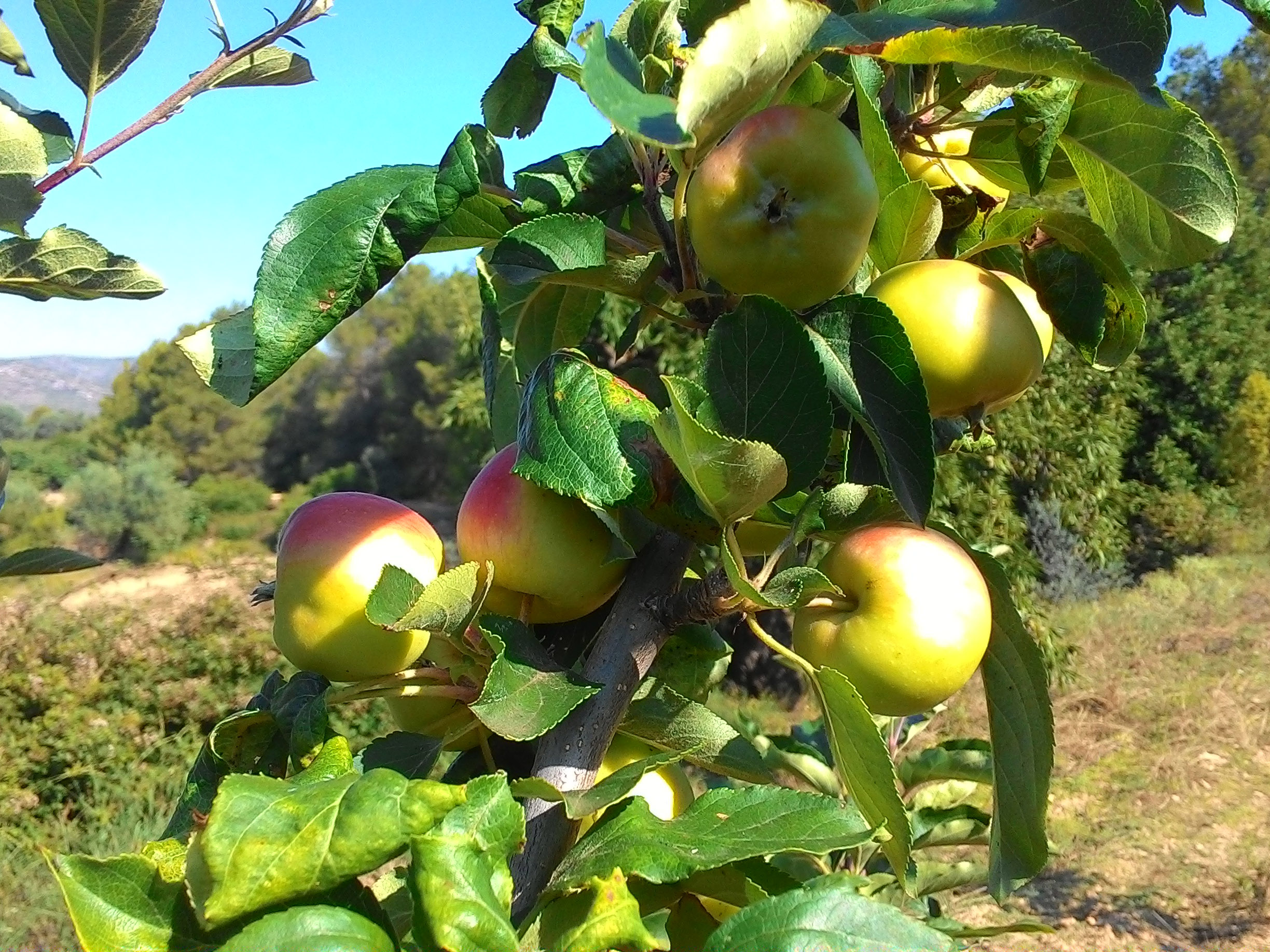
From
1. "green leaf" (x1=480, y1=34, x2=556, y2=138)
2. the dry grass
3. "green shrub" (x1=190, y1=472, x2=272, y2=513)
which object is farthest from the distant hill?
"green leaf" (x1=480, y1=34, x2=556, y2=138)

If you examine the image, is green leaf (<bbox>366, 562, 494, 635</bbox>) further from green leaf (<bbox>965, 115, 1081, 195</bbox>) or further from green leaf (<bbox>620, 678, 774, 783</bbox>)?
green leaf (<bbox>965, 115, 1081, 195</bbox>)

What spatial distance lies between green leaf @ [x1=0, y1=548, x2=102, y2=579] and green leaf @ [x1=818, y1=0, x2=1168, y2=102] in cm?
74

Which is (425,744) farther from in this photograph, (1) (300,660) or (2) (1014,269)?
(2) (1014,269)

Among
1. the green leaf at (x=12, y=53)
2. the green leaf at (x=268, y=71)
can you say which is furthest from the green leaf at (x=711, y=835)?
the green leaf at (x=12, y=53)

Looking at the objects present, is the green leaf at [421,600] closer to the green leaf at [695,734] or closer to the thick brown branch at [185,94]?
the green leaf at [695,734]

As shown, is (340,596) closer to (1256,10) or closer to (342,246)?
(342,246)

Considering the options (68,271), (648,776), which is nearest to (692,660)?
(648,776)

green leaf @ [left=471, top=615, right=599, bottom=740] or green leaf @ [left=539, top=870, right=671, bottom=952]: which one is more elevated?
green leaf @ [left=471, top=615, right=599, bottom=740]

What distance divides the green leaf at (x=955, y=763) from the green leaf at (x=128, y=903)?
2.99 feet

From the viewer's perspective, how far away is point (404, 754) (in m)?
0.51

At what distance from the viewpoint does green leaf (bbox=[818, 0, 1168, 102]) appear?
0.36 metres

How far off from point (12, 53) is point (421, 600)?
0.75 metres

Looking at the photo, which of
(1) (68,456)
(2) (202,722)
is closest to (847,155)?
(2) (202,722)

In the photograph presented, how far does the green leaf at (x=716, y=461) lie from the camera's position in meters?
0.36
